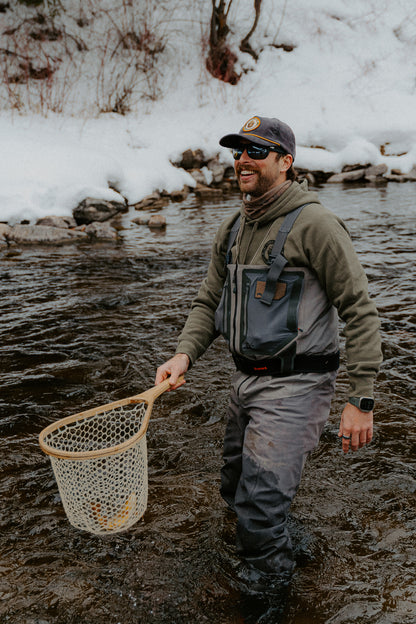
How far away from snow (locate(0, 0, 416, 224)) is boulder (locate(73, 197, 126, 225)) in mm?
210

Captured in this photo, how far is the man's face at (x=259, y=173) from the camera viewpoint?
95.1 inches

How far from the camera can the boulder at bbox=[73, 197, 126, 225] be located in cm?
1099

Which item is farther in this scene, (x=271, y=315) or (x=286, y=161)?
(x=286, y=161)

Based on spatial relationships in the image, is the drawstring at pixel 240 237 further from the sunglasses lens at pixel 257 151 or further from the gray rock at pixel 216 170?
the gray rock at pixel 216 170

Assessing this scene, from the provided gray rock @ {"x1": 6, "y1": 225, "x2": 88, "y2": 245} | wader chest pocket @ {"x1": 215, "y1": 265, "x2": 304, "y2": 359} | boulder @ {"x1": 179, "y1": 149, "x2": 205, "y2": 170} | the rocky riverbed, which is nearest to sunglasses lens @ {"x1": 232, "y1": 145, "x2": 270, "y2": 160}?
wader chest pocket @ {"x1": 215, "y1": 265, "x2": 304, "y2": 359}

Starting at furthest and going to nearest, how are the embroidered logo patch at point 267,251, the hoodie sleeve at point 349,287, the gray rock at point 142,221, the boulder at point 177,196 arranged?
the boulder at point 177,196 < the gray rock at point 142,221 < the embroidered logo patch at point 267,251 < the hoodie sleeve at point 349,287

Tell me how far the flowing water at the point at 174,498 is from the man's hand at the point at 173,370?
0.93 m

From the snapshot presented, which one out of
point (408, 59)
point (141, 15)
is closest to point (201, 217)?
point (141, 15)

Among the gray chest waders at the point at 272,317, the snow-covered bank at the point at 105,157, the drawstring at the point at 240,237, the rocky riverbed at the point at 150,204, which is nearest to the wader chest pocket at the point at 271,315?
the gray chest waders at the point at 272,317

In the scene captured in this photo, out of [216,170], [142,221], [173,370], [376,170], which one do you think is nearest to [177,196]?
[216,170]

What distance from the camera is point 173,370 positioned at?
8.36ft

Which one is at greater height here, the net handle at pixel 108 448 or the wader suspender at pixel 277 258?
the wader suspender at pixel 277 258

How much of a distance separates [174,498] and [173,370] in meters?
1.06

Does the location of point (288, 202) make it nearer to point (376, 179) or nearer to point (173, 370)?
point (173, 370)
